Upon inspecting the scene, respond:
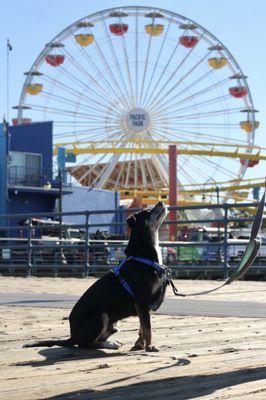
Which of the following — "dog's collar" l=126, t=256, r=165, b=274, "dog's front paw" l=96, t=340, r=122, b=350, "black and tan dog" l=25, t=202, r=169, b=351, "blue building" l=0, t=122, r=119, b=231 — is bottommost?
"dog's front paw" l=96, t=340, r=122, b=350

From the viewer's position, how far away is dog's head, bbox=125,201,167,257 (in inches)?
185

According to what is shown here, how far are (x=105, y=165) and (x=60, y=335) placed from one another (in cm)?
4903

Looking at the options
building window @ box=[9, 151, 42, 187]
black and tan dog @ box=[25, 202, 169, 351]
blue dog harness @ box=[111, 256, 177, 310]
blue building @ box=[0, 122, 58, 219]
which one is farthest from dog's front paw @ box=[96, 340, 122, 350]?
building window @ box=[9, 151, 42, 187]

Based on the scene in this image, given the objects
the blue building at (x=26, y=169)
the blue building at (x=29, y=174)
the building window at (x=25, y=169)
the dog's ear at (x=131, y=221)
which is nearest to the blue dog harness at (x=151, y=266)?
the dog's ear at (x=131, y=221)

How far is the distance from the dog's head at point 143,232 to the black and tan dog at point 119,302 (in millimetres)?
48

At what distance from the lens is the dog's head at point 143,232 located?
470 cm

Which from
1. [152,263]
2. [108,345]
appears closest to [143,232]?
[152,263]

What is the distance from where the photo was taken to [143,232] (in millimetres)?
4742

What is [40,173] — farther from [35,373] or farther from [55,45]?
[35,373]

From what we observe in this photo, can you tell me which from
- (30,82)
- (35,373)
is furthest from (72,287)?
(30,82)

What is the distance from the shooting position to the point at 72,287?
1062 centimetres

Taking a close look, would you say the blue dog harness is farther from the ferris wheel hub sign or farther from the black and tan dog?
the ferris wheel hub sign

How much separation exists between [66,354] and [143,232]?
0.86m

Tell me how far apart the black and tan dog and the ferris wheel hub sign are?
4505 cm
